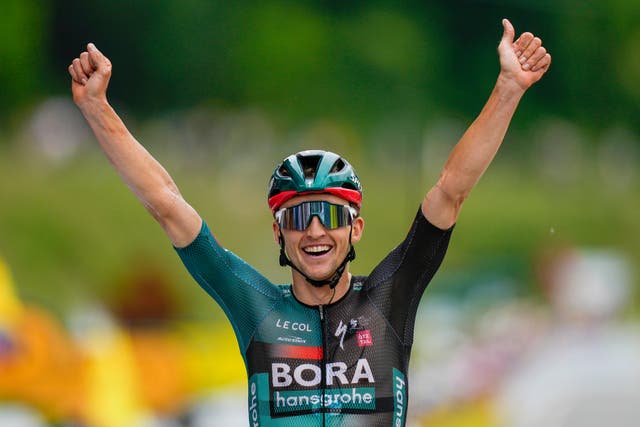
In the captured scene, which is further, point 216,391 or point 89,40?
point 216,391

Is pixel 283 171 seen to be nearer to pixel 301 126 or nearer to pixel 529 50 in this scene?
pixel 529 50

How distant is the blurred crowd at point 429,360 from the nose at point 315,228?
5.02m

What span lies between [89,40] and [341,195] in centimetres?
517

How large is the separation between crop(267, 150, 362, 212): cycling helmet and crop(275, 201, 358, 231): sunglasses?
0.19ft

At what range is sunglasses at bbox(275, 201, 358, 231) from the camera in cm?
434

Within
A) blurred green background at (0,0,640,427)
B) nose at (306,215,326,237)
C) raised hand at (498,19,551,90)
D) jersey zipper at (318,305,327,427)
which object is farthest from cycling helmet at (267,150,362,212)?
blurred green background at (0,0,640,427)

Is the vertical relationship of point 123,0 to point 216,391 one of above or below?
above

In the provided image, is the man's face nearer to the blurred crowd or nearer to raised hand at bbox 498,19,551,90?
raised hand at bbox 498,19,551,90

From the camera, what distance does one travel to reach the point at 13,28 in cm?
887

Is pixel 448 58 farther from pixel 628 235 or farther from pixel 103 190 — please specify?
pixel 103 190

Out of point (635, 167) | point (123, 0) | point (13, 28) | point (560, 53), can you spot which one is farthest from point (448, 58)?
point (13, 28)

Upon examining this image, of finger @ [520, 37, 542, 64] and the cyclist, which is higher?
finger @ [520, 37, 542, 64]

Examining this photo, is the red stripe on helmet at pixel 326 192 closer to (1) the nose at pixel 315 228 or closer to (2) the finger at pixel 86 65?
(1) the nose at pixel 315 228

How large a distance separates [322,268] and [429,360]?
6.65m
